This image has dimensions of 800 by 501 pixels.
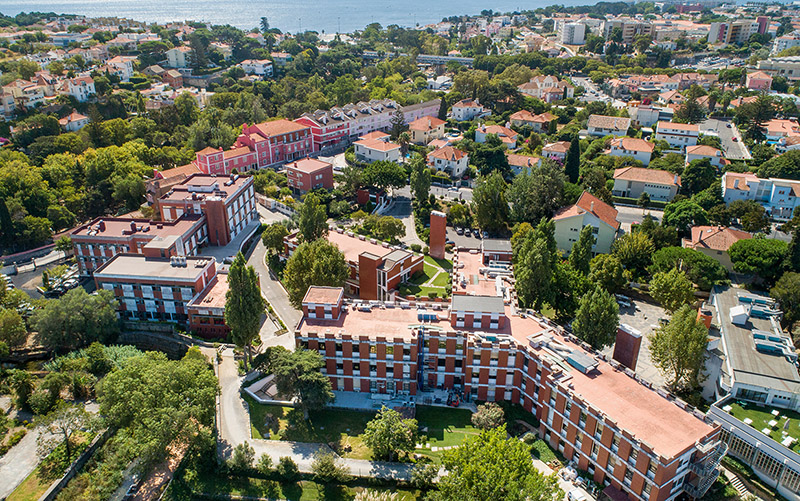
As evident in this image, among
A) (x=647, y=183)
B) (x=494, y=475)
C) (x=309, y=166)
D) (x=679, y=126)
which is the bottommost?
(x=494, y=475)

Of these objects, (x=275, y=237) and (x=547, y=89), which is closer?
(x=275, y=237)

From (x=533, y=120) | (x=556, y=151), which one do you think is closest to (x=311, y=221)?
(x=556, y=151)

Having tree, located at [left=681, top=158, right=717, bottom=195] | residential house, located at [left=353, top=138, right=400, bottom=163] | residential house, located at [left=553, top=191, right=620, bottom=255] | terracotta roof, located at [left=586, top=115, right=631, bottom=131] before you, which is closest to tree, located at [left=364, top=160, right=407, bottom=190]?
residential house, located at [left=353, top=138, right=400, bottom=163]

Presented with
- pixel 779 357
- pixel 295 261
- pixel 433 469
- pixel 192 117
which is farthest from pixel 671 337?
pixel 192 117

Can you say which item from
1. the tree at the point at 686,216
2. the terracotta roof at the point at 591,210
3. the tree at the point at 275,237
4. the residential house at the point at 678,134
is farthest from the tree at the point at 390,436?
the residential house at the point at 678,134

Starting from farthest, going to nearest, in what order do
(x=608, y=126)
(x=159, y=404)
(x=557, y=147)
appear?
(x=608, y=126)
(x=557, y=147)
(x=159, y=404)

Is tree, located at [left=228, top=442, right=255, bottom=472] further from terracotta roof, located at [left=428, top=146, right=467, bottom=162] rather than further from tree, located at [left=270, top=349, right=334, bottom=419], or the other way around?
terracotta roof, located at [left=428, top=146, right=467, bottom=162]

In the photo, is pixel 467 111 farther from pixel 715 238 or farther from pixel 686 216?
pixel 715 238
